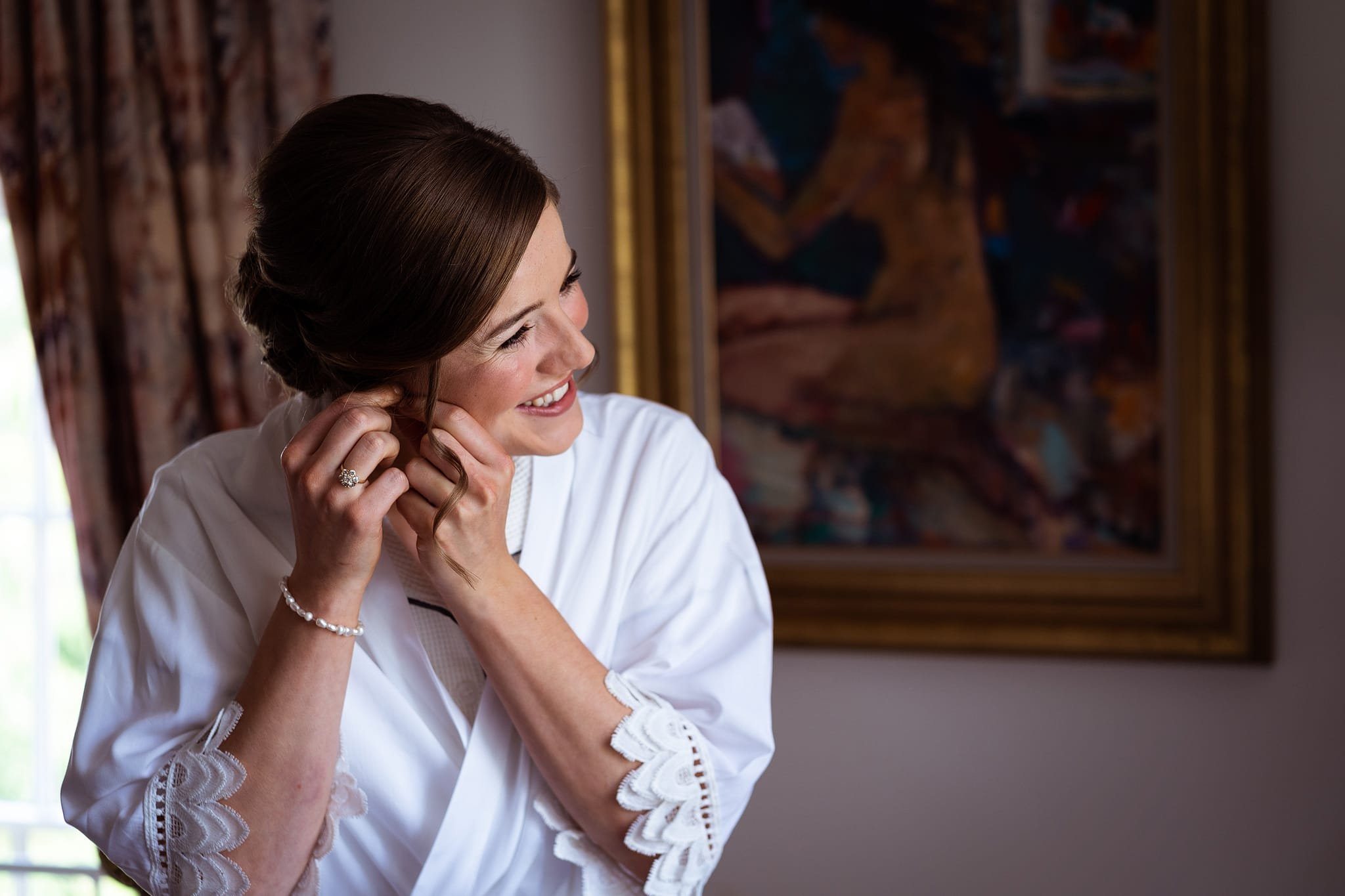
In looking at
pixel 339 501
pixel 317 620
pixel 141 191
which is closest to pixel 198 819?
pixel 317 620

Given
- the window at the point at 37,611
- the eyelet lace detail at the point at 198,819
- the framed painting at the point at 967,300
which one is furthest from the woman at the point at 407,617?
A: the window at the point at 37,611

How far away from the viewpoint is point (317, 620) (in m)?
1.25

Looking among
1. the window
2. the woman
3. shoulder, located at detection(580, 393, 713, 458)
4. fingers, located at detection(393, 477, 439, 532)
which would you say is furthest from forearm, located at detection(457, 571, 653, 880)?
the window

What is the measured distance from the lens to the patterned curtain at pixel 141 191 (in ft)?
7.39

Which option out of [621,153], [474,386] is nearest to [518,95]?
[621,153]

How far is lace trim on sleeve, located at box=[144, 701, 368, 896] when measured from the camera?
1.24 metres

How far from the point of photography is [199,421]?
2320mm

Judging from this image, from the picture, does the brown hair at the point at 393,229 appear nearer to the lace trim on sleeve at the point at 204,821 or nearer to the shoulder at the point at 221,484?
the shoulder at the point at 221,484

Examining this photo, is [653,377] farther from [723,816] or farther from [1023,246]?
[723,816]

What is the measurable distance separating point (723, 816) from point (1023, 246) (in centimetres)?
120

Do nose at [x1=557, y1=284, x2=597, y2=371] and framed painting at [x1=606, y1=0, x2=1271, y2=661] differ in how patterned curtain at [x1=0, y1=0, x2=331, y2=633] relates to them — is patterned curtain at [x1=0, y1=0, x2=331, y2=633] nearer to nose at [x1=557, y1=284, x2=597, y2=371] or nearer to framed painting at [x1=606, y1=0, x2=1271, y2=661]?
framed painting at [x1=606, y1=0, x2=1271, y2=661]

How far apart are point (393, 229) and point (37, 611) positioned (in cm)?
214

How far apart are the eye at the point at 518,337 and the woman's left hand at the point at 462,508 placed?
0.32 ft

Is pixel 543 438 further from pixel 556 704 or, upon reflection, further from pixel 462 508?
pixel 556 704
